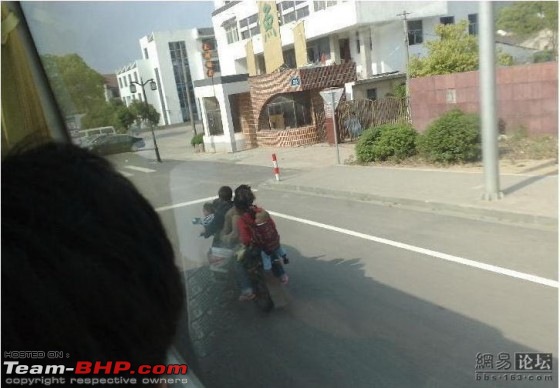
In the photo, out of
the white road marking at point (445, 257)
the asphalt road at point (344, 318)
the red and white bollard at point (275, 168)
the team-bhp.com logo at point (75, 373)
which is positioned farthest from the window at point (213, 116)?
the team-bhp.com logo at point (75, 373)

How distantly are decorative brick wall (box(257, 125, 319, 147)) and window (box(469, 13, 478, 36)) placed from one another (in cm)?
57

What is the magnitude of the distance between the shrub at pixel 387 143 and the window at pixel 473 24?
0.36 m

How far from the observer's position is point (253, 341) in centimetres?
138

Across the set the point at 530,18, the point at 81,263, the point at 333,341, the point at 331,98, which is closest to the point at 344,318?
the point at 333,341

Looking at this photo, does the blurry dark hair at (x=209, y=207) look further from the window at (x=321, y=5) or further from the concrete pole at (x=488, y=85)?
the concrete pole at (x=488, y=85)

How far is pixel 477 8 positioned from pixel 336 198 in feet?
2.93

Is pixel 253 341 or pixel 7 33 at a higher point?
pixel 7 33

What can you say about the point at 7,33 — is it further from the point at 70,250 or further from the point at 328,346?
the point at 328,346

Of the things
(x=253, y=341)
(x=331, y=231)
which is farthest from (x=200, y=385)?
(x=331, y=231)

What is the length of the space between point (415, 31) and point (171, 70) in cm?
74

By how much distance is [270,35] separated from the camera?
3.95 feet

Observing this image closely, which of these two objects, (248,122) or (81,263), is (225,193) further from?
(81,263)

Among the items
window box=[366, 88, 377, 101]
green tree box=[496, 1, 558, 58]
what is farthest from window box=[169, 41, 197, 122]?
green tree box=[496, 1, 558, 58]

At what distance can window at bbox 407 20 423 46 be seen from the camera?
1334 millimetres
